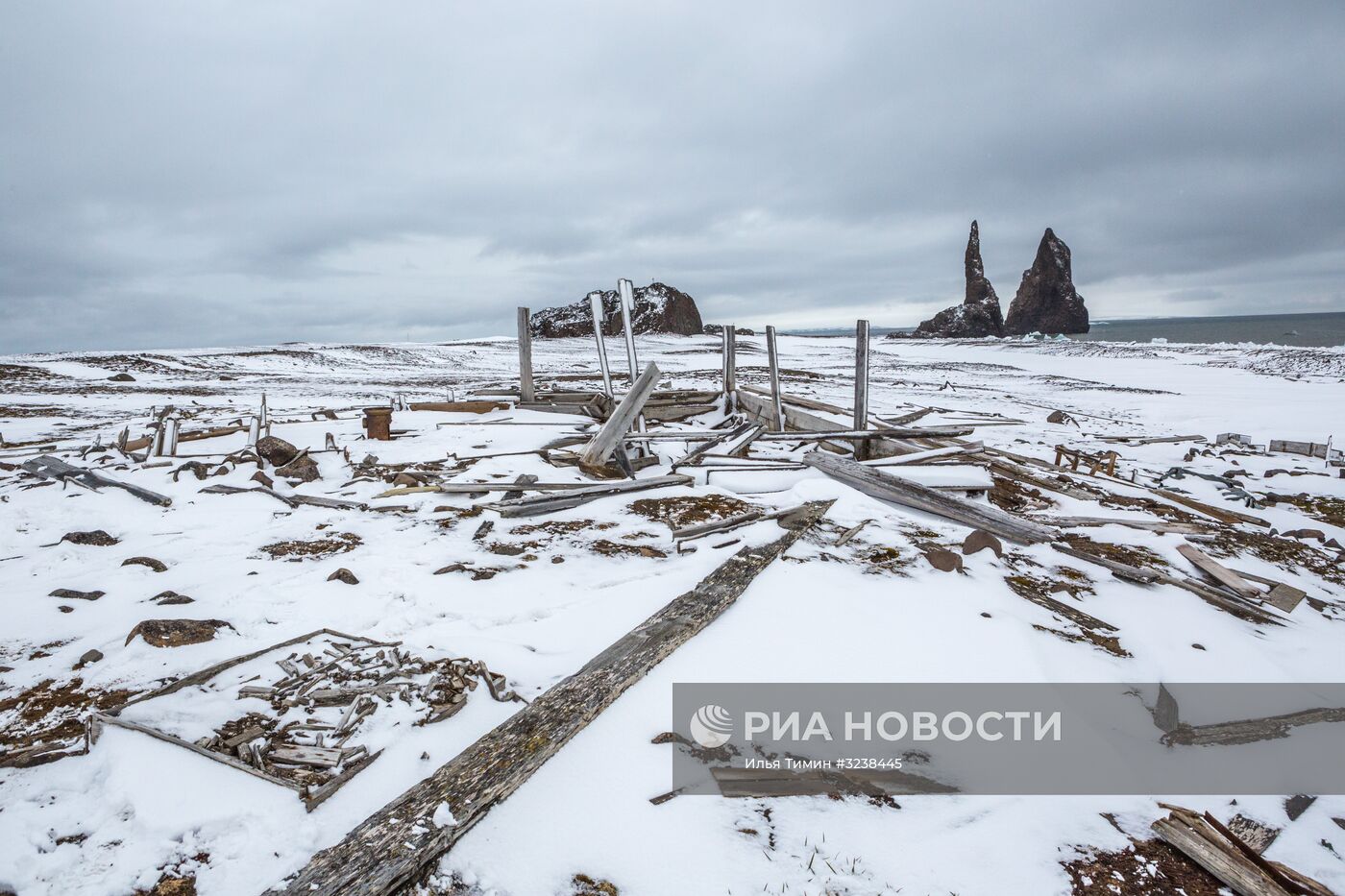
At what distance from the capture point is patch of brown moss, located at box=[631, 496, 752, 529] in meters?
5.73

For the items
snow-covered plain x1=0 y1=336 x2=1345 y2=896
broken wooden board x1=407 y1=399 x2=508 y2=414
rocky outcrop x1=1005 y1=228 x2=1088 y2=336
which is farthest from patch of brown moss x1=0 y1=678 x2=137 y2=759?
rocky outcrop x1=1005 y1=228 x2=1088 y2=336

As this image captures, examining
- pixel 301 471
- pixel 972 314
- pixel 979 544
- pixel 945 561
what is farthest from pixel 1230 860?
pixel 972 314

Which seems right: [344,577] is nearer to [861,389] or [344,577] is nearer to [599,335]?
[599,335]

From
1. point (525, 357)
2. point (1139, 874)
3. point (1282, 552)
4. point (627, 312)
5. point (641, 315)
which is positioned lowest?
point (1139, 874)

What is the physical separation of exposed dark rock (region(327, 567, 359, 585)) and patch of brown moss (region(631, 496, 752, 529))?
2647 mm

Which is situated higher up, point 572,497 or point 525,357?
point 525,357

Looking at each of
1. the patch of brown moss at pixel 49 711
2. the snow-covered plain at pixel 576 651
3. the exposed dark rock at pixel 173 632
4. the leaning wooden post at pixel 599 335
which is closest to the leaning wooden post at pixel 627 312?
the leaning wooden post at pixel 599 335

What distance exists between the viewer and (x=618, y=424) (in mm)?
7258

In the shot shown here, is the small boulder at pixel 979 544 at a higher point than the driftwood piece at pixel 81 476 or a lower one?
lower

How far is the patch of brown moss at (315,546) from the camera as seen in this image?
4.87 m

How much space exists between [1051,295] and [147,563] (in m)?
98.2

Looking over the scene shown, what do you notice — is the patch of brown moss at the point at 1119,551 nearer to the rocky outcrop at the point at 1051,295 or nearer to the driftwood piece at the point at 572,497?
the driftwood piece at the point at 572,497

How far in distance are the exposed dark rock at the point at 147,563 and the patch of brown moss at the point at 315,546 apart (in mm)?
664

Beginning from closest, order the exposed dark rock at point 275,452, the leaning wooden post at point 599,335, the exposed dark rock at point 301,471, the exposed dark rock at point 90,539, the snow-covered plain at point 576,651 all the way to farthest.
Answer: the snow-covered plain at point 576,651 < the exposed dark rock at point 90,539 < the exposed dark rock at point 301,471 < the exposed dark rock at point 275,452 < the leaning wooden post at point 599,335
